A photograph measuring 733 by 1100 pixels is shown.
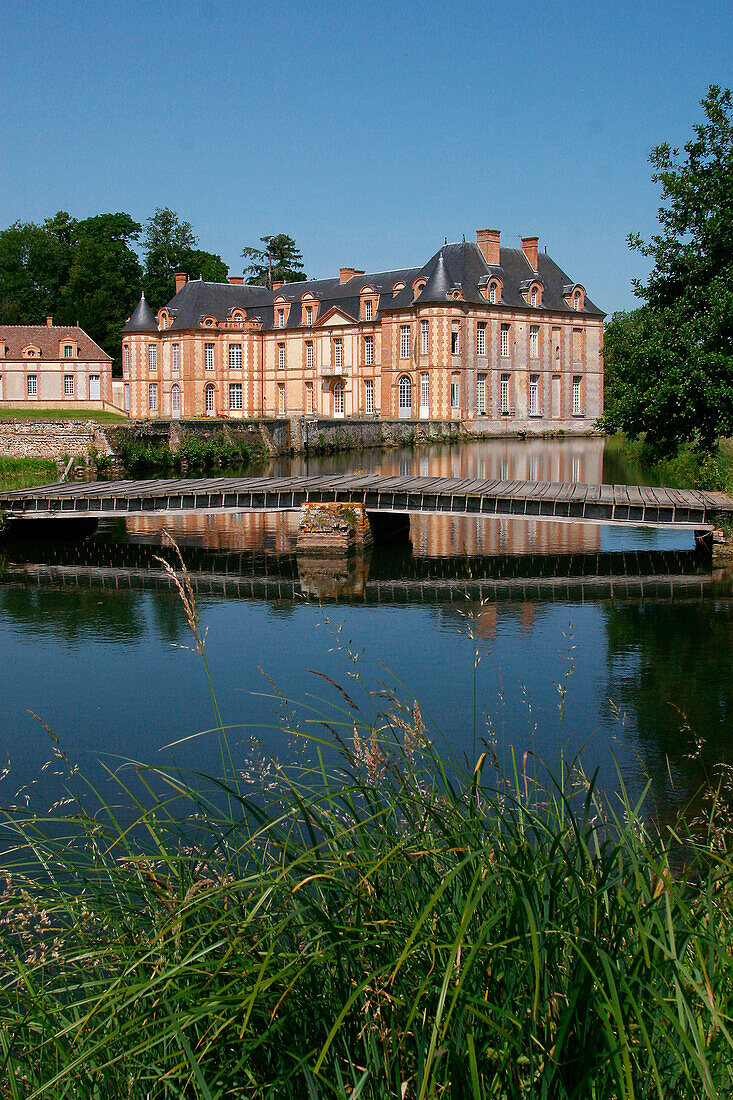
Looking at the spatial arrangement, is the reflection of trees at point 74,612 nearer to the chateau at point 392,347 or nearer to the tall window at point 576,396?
the chateau at point 392,347

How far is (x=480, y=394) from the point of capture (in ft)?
163

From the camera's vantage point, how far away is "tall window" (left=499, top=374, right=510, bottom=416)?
50531mm

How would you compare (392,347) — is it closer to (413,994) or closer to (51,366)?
(51,366)

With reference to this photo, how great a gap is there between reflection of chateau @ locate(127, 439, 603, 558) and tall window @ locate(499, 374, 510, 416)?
16.5 meters

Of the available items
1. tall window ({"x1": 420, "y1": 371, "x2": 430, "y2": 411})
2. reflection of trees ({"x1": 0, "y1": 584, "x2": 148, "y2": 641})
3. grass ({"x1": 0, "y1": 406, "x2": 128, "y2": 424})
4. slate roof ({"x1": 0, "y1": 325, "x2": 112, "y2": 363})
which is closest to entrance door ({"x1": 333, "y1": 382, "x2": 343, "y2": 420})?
tall window ({"x1": 420, "y1": 371, "x2": 430, "y2": 411})

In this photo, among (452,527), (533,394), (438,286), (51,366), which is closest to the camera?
(452,527)

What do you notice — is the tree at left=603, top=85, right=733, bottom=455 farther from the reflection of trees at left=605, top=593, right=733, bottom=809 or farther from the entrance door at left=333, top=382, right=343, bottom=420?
the entrance door at left=333, top=382, right=343, bottom=420

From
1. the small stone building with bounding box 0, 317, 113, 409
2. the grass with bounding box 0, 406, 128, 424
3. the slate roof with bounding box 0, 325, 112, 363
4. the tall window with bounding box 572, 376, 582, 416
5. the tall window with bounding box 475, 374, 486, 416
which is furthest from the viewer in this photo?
the tall window with bounding box 572, 376, 582, 416

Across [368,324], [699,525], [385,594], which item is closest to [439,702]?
[385,594]

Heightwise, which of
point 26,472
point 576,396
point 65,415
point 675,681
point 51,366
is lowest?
point 675,681

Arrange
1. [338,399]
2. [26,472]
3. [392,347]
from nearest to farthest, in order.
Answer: [26,472] → [392,347] → [338,399]

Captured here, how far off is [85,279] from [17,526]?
39.3 m

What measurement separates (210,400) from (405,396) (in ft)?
35.1

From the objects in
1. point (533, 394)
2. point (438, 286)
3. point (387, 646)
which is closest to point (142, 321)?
point (438, 286)
